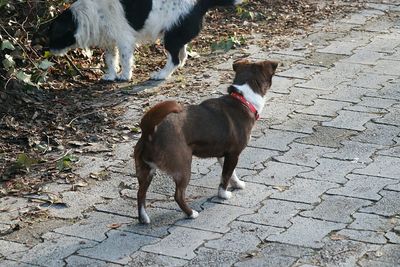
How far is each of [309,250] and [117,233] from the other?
1.16 m

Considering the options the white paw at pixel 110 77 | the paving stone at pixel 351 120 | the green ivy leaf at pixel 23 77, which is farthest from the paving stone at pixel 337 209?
the white paw at pixel 110 77

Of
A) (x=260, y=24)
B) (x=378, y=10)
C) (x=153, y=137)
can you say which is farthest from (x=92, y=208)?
(x=378, y=10)

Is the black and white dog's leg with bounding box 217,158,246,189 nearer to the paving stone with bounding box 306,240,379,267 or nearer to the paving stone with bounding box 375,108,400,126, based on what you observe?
the paving stone with bounding box 306,240,379,267

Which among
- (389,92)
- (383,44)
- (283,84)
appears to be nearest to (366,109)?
(389,92)

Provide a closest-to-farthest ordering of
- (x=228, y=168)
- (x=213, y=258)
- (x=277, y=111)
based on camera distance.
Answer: (x=213, y=258) < (x=228, y=168) < (x=277, y=111)

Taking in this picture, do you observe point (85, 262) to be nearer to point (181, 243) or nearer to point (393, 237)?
point (181, 243)

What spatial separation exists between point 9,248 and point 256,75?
197 centimetres

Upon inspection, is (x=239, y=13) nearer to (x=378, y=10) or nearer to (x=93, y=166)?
(x=378, y=10)

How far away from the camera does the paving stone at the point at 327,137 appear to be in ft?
23.2

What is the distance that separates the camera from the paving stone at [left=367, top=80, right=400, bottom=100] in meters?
8.23

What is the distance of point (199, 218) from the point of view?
5.73m

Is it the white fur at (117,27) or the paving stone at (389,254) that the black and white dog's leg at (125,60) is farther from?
the paving stone at (389,254)

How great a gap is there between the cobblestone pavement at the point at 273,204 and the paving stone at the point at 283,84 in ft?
0.09

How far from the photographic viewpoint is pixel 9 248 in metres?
5.33
